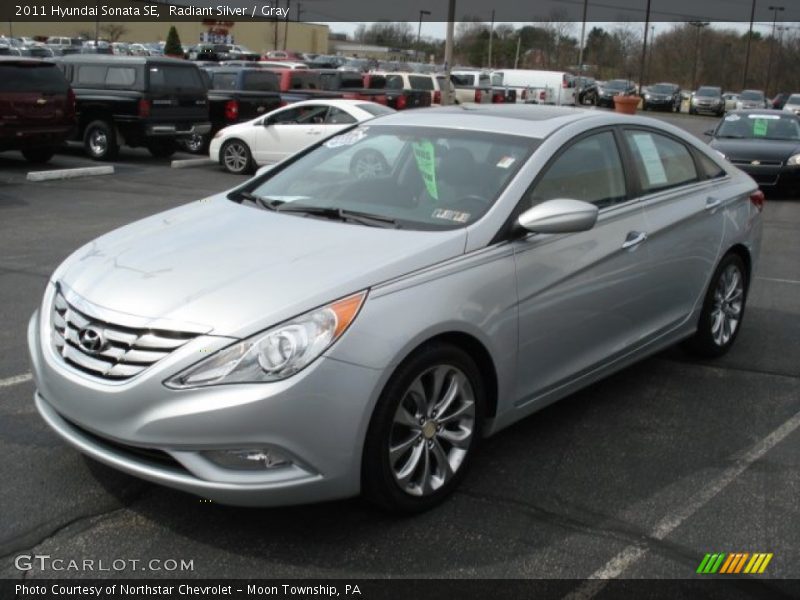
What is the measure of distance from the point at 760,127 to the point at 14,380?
46.8 feet

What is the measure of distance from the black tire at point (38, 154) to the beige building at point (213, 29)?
6530 cm

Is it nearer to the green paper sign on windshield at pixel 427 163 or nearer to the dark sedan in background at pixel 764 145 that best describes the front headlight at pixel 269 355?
the green paper sign on windshield at pixel 427 163

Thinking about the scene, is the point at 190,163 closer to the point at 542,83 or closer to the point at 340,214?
the point at 340,214

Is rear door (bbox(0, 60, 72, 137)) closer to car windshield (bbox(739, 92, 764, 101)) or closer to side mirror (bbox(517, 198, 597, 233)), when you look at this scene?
side mirror (bbox(517, 198, 597, 233))

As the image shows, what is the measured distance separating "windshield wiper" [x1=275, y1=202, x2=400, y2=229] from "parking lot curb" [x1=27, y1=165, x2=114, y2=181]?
423 inches

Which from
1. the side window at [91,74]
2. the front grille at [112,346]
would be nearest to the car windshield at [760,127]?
the side window at [91,74]

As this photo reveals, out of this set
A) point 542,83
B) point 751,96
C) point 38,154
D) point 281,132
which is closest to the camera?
point 281,132

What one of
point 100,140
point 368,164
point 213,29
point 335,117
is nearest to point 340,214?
point 368,164

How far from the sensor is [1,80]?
14.3 metres

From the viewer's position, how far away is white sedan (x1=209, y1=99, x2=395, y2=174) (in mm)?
15719

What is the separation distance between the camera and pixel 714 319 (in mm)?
5680

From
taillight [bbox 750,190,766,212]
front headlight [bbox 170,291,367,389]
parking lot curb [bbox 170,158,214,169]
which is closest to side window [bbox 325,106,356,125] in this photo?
parking lot curb [bbox 170,158,214,169]
